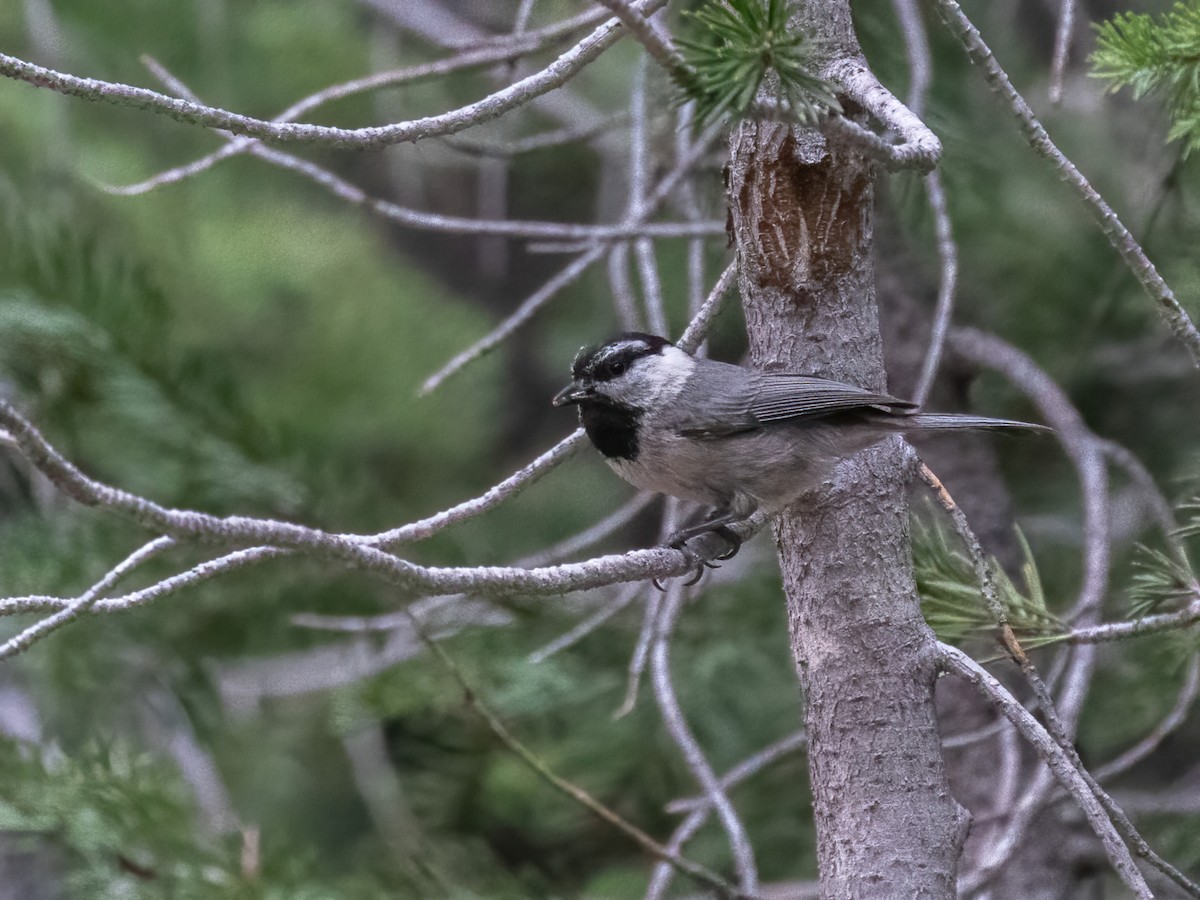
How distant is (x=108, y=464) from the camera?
3.55 meters

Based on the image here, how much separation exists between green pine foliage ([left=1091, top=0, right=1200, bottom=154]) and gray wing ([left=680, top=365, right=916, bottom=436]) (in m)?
0.66

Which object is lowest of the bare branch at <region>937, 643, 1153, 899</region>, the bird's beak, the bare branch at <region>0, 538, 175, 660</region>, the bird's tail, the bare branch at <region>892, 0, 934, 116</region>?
the bare branch at <region>937, 643, 1153, 899</region>

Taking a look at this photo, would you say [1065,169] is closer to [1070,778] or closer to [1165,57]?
[1165,57]

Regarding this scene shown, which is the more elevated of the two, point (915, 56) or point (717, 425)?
point (915, 56)

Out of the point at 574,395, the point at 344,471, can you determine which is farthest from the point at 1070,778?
the point at 344,471

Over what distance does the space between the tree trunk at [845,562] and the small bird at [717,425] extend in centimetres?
15

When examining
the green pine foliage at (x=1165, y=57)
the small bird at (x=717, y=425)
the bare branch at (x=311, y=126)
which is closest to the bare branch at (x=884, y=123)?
the bare branch at (x=311, y=126)

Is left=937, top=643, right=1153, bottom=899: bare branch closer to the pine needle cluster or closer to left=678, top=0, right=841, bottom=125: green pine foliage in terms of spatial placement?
the pine needle cluster

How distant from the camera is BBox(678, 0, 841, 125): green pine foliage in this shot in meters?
1.51

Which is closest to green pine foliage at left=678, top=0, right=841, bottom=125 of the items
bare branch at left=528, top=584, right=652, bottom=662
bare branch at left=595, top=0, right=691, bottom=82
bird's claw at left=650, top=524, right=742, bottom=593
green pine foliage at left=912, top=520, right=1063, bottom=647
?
bare branch at left=595, top=0, right=691, bottom=82

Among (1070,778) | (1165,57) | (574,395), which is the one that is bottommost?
(1070,778)

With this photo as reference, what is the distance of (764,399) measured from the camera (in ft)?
8.55

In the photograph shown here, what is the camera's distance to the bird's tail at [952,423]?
2.50 meters

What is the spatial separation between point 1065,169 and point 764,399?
908mm
